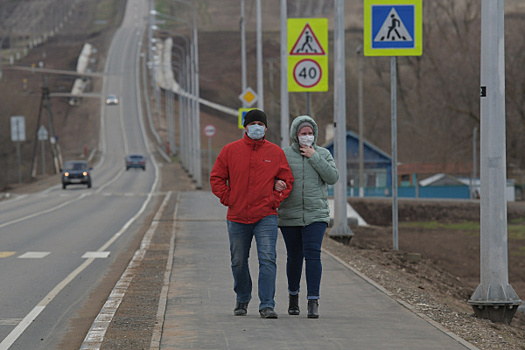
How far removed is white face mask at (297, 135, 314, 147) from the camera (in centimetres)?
984

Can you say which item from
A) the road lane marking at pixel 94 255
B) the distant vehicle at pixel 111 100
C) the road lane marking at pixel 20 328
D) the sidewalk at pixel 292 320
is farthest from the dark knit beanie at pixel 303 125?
the distant vehicle at pixel 111 100

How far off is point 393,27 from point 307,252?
8045mm

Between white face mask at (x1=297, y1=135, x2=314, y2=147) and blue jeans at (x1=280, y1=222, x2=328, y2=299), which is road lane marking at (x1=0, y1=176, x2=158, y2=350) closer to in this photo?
blue jeans at (x1=280, y1=222, x2=328, y2=299)

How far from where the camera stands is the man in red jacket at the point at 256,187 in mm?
9797

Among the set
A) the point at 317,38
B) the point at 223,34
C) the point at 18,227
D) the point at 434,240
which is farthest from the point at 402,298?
the point at 223,34

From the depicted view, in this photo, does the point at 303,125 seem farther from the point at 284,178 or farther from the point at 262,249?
the point at 262,249

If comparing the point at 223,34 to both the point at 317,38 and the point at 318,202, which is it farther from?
the point at 318,202

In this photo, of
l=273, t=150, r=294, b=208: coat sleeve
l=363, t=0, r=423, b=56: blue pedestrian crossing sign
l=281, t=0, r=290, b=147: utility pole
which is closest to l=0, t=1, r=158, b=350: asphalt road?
l=273, t=150, r=294, b=208: coat sleeve

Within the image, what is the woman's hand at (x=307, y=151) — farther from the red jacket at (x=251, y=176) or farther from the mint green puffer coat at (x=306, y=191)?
the red jacket at (x=251, y=176)

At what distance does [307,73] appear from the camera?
20906 millimetres

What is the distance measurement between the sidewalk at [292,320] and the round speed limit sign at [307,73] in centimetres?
611

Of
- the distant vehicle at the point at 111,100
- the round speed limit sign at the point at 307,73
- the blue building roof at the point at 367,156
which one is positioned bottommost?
the blue building roof at the point at 367,156

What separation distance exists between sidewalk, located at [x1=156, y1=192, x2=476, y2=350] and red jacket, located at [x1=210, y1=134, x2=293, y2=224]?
1.10 metres

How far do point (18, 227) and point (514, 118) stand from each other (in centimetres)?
3969
